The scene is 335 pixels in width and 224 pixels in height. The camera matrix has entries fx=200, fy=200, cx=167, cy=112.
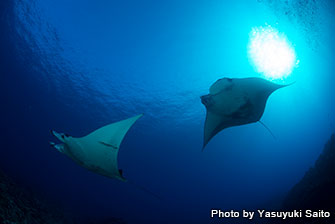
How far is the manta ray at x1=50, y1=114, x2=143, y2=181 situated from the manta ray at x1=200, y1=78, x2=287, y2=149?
2158 millimetres

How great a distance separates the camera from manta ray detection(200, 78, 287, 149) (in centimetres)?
448

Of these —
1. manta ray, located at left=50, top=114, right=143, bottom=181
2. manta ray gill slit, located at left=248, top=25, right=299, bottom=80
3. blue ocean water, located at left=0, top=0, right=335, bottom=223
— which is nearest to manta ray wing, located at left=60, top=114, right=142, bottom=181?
manta ray, located at left=50, top=114, right=143, bottom=181

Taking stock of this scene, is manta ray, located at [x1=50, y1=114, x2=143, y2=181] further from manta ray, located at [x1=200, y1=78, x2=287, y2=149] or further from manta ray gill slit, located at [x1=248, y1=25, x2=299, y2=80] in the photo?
manta ray gill slit, located at [x1=248, y1=25, x2=299, y2=80]

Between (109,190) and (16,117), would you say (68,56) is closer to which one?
(16,117)

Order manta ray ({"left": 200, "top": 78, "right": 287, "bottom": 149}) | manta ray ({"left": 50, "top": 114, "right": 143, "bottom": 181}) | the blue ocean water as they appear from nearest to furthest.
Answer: manta ray ({"left": 50, "top": 114, "right": 143, "bottom": 181}), manta ray ({"left": 200, "top": 78, "right": 287, "bottom": 149}), the blue ocean water

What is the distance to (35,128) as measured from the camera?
29.3 m

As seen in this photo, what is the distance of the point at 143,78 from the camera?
16.4 m

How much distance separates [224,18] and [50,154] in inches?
1362

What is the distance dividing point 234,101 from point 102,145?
3083mm

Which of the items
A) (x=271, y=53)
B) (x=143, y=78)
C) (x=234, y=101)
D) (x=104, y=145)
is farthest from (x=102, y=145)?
(x=143, y=78)

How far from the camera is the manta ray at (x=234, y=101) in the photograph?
448cm

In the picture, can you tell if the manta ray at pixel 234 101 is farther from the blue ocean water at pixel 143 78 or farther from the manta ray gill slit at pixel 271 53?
the manta ray gill slit at pixel 271 53

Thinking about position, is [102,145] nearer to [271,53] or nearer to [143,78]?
[271,53]

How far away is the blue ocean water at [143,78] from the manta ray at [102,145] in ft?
29.4
